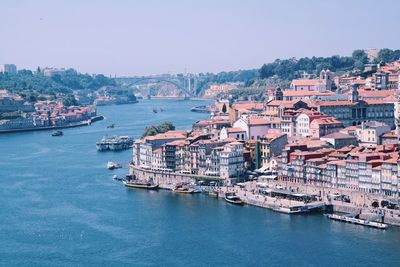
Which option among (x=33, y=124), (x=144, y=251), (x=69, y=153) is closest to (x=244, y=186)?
(x=144, y=251)

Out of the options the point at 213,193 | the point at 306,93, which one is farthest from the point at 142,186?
the point at 306,93

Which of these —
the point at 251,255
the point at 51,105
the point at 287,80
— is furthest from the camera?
the point at 51,105

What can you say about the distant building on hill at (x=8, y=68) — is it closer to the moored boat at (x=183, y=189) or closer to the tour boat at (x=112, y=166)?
the tour boat at (x=112, y=166)

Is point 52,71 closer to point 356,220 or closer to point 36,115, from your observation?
point 36,115

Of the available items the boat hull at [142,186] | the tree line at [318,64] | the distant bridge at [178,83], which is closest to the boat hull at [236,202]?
the boat hull at [142,186]

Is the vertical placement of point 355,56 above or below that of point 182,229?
above

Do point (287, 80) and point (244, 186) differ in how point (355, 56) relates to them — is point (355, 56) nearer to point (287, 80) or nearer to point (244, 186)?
point (287, 80)
